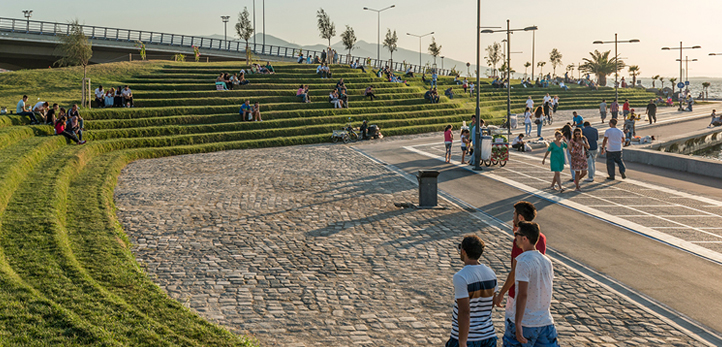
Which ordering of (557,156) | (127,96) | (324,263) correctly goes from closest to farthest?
(324,263)
(557,156)
(127,96)

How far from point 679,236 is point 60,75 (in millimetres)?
36788

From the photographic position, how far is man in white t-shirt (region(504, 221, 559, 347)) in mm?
4887

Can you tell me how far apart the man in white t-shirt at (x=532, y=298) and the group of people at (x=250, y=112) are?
2786 centimetres

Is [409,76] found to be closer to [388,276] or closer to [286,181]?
[286,181]

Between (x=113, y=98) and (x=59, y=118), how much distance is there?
7.17 metres

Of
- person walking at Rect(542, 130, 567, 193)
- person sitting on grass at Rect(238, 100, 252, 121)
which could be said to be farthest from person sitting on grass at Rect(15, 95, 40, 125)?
person walking at Rect(542, 130, 567, 193)

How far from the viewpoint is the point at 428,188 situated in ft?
47.9

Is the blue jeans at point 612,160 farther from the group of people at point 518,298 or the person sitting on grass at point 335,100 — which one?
the person sitting on grass at point 335,100

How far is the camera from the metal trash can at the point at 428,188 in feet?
47.7

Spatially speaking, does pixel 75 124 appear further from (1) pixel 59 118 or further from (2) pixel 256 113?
(2) pixel 256 113

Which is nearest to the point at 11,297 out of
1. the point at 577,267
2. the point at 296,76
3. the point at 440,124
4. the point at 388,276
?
the point at 388,276

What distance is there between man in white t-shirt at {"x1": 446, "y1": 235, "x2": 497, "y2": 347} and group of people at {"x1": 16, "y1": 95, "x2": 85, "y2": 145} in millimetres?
21942

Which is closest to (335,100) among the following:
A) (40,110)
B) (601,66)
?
(40,110)

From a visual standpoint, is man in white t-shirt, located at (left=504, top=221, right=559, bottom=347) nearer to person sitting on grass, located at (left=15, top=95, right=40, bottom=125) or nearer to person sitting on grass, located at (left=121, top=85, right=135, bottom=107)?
person sitting on grass, located at (left=15, top=95, right=40, bottom=125)
